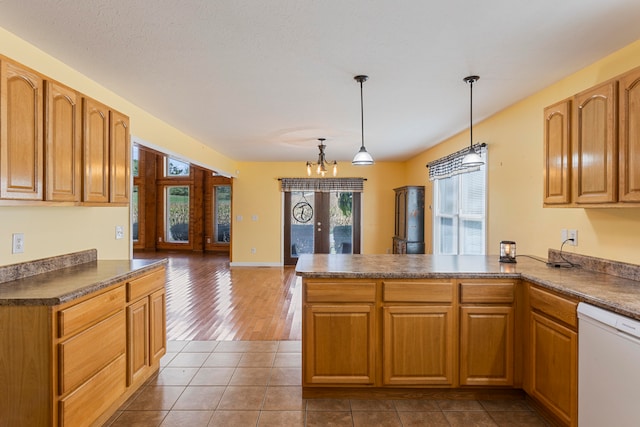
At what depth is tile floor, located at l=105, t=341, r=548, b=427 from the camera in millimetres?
2303

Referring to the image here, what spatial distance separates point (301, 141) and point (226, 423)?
4.19m

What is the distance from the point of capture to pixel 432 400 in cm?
256

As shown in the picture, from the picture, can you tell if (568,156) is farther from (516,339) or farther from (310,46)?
(310,46)

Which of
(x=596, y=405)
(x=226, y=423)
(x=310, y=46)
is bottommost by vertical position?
(x=226, y=423)

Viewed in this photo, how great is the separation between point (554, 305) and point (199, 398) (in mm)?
2406

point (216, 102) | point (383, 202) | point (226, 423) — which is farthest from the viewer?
point (383, 202)

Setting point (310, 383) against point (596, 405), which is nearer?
point (596, 405)

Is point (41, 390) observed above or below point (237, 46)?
below

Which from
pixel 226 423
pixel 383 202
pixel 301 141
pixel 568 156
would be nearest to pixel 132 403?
pixel 226 423

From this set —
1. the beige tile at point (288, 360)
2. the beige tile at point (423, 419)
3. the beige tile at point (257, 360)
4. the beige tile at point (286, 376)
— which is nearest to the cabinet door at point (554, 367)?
the beige tile at point (423, 419)

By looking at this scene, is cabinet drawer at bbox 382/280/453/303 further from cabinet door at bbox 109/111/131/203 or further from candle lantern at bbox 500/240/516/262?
cabinet door at bbox 109/111/131/203

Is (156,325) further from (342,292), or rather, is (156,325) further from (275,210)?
(275,210)

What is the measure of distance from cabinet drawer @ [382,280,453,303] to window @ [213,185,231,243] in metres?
9.02

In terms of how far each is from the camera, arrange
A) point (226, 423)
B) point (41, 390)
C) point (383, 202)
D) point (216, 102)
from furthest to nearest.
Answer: point (383, 202) → point (216, 102) → point (226, 423) → point (41, 390)
